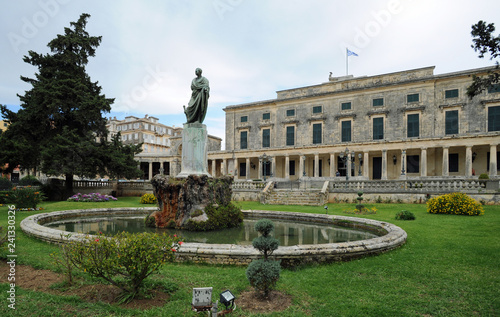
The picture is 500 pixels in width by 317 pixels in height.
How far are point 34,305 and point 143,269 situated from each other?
1.47m

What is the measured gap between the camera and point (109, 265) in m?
3.81

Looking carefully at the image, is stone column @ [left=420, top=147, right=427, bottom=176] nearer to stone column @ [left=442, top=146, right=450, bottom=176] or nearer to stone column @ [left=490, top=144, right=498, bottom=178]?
stone column @ [left=442, top=146, right=450, bottom=176]

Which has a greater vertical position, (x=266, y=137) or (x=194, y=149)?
(x=266, y=137)

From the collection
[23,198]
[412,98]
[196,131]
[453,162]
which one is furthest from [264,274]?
[412,98]

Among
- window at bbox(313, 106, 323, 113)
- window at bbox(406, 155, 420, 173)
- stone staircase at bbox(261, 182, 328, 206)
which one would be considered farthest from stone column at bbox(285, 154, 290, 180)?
window at bbox(406, 155, 420, 173)

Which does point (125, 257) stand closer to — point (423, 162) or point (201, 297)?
point (201, 297)

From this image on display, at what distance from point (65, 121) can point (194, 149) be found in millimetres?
18963

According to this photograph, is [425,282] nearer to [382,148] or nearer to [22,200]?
[22,200]

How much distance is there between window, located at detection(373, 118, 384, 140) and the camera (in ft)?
117

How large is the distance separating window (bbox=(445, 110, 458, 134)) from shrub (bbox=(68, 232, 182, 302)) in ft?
122

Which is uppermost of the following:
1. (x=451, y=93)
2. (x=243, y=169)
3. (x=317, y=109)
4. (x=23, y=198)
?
(x=451, y=93)

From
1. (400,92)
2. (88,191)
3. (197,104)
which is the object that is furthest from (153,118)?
(197,104)

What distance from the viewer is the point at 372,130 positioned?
119ft

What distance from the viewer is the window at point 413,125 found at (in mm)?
33531
